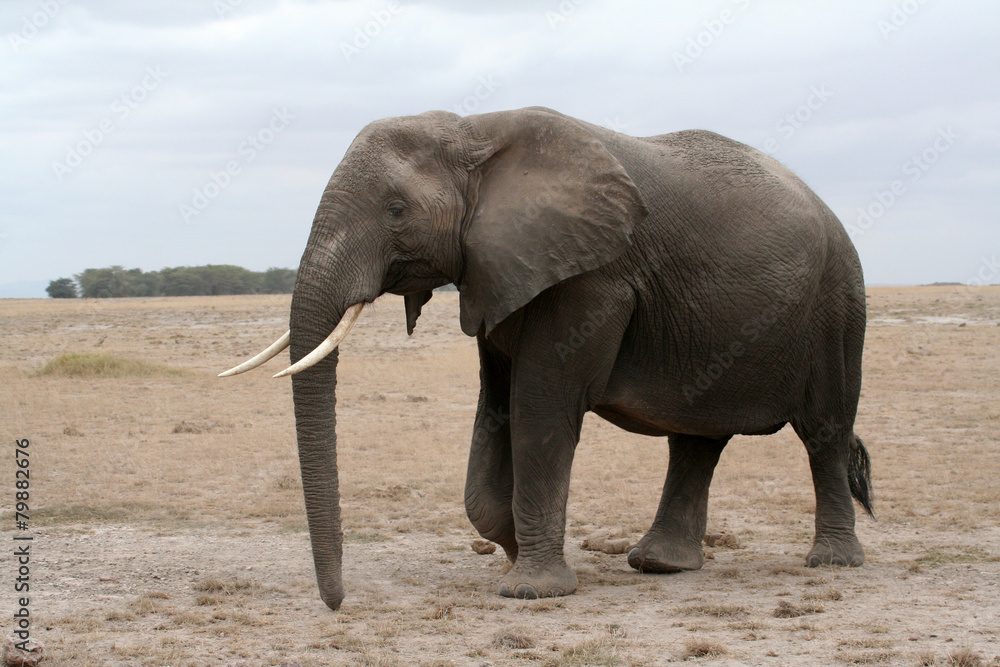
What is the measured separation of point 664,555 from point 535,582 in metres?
1.11

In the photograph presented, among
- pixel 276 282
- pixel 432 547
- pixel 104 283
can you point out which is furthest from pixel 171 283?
pixel 432 547

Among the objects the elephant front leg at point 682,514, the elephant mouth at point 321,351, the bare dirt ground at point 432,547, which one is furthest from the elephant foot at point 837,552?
the elephant mouth at point 321,351

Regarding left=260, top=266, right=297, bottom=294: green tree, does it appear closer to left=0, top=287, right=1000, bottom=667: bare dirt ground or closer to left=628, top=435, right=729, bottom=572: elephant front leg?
left=0, top=287, right=1000, bottom=667: bare dirt ground

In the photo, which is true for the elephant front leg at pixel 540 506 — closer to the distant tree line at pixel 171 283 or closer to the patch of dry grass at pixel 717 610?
the patch of dry grass at pixel 717 610

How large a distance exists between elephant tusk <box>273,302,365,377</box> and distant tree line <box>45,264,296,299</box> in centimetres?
8234

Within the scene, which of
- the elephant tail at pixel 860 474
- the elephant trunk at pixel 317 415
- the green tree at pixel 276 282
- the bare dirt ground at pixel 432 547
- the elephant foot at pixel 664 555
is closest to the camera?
the bare dirt ground at pixel 432 547

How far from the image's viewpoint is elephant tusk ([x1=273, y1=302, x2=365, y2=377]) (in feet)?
17.2

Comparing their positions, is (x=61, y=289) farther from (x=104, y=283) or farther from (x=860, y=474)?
(x=860, y=474)

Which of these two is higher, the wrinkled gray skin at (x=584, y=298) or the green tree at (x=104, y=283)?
the green tree at (x=104, y=283)

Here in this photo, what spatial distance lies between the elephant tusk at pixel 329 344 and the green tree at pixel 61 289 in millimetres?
83036

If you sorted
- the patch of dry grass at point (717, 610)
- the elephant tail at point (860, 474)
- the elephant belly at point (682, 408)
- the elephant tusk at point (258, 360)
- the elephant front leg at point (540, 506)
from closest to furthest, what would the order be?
the elephant tusk at point (258, 360)
the patch of dry grass at point (717, 610)
the elephant front leg at point (540, 506)
the elephant belly at point (682, 408)
the elephant tail at point (860, 474)

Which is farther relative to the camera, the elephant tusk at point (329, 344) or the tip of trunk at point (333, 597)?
the tip of trunk at point (333, 597)

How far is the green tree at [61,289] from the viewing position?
82938 millimetres

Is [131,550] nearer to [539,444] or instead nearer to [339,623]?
[339,623]
